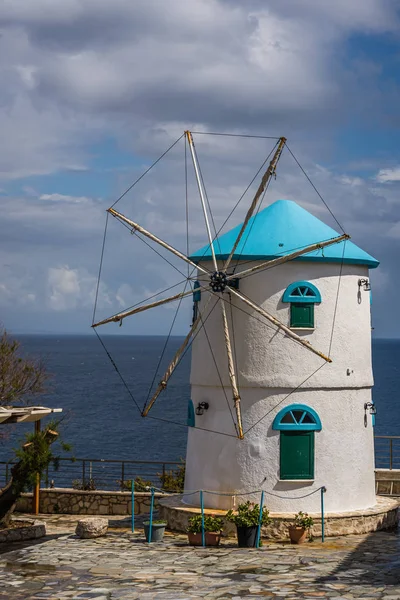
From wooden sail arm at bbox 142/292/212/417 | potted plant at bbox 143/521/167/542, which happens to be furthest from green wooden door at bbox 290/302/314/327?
potted plant at bbox 143/521/167/542

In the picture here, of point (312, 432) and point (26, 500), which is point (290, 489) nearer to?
point (312, 432)

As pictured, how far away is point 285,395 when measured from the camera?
71.1 ft

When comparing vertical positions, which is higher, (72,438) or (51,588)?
(72,438)

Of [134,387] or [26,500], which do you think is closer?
[26,500]

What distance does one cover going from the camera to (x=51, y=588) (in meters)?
16.2

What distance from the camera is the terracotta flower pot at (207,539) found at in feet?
65.8

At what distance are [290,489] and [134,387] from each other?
85.6 meters

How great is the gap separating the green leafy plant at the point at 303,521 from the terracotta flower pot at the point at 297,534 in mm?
123

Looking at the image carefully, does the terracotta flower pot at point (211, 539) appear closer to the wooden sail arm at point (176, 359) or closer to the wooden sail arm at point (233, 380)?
the wooden sail arm at point (233, 380)

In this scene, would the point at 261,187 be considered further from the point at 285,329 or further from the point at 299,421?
the point at 299,421

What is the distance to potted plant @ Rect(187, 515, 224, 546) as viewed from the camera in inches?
790

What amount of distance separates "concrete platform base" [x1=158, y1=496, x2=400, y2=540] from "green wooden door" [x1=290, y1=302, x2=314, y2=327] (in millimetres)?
4230

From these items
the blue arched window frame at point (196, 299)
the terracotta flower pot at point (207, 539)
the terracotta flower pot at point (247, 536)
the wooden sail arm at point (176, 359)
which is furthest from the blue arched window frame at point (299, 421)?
the blue arched window frame at point (196, 299)

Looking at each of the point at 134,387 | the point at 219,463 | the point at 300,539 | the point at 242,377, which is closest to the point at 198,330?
the point at 242,377
